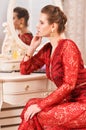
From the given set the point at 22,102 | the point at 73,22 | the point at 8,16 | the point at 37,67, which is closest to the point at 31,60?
the point at 37,67

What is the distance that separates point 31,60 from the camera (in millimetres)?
2148

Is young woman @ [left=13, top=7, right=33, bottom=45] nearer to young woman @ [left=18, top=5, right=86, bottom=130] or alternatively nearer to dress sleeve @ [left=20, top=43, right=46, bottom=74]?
dress sleeve @ [left=20, top=43, right=46, bottom=74]

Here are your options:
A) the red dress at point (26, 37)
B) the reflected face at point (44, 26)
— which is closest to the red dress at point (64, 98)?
the reflected face at point (44, 26)

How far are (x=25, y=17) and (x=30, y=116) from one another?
96 cm

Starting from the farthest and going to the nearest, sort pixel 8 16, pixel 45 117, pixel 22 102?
pixel 8 16, pixel 22 102, pixel 45 117

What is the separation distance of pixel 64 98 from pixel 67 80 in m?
0.12

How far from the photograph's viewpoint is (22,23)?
7.84ft

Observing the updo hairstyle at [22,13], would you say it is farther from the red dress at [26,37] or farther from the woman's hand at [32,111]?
the woman's hand at [32,111]

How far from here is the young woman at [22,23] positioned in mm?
2367

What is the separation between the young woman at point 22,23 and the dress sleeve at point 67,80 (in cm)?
73

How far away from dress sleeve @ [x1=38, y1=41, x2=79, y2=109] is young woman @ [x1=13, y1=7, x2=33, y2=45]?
0.73 meters

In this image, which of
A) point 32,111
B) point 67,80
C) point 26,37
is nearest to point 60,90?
point 67,80

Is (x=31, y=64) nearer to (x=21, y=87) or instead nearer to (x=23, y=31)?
(x=21, y=87)

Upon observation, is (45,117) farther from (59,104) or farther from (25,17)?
(25,17)
